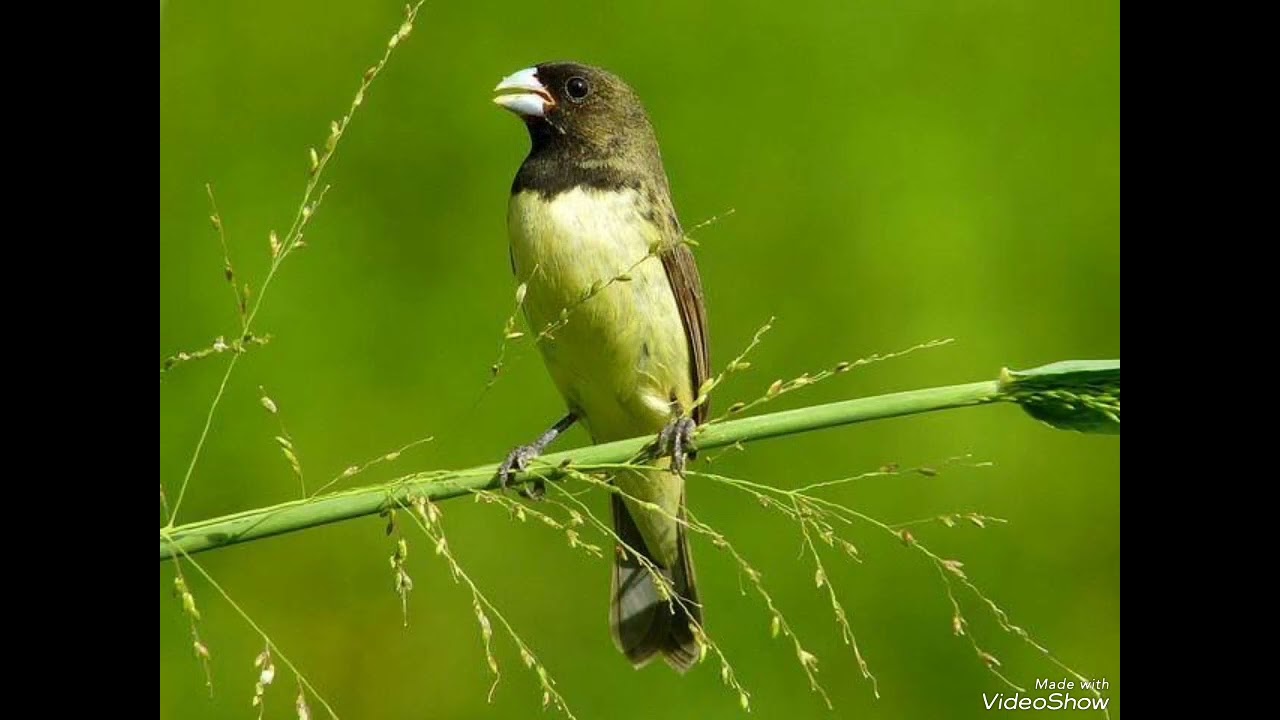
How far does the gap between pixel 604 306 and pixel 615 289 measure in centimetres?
4

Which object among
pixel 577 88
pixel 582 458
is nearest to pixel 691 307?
pixel 577 88

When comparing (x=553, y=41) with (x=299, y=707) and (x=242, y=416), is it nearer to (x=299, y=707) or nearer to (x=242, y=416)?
(x=242, y=416)

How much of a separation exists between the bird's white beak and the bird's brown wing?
1.30 feet

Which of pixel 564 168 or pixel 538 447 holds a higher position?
pixel 564 168

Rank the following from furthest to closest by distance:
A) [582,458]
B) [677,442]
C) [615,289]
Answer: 1. [615,289]
2. [677,442]
3. [582,458]

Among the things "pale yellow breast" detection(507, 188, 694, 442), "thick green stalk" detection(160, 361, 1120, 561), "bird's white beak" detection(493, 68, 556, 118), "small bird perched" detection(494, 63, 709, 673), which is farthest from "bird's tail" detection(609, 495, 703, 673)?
"thick green stalk" detection(160, 361, 1120, 561)

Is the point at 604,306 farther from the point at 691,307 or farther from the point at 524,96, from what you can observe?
the point at 524,96

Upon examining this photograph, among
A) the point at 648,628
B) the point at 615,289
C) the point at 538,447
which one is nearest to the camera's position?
the point at 615,289

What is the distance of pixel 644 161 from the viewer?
2979mm

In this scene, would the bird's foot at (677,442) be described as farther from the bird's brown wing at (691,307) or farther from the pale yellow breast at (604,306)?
the bird's brown wing at (691,307)

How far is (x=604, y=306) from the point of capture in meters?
2.75

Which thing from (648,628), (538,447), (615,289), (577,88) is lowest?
(648,628)

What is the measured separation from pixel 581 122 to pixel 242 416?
1004 mm
